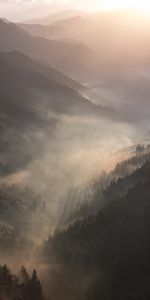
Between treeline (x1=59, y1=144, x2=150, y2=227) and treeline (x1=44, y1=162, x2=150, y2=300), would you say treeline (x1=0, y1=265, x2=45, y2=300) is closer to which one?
treeline (x1=44, y1=162, x2=150, y2=300)

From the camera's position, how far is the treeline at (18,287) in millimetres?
102000

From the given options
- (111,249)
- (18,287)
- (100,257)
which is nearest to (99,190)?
(111,249)

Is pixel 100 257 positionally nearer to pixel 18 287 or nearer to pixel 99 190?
pixel 18 287

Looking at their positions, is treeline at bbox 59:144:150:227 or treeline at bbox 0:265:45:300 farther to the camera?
treeline at bbox 59:144:150:227

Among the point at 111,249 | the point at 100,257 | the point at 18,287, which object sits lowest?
Answer: the point at 18,287

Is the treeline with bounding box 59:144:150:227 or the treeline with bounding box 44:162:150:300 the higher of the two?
the treeline with bounding box 59:144:150:227

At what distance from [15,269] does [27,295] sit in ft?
61.7

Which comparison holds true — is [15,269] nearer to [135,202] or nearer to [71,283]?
[71,283]

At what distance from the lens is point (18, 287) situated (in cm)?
10619

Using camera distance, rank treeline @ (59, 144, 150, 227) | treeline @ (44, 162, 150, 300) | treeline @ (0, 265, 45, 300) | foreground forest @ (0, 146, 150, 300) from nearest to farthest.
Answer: treeline @ (0, 265, 45, 300)
foreground forest @ (0, 146, 150, 300)
treeline @ (44, 162, 150, 300)
treeline @ (59, 144, 150, 227)

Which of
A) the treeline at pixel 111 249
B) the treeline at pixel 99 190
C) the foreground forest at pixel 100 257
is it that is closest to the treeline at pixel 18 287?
the foreground forest at pixel 100 257

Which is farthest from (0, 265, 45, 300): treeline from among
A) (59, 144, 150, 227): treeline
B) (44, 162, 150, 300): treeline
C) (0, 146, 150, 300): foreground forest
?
(59, 144, 150, 227): treeline

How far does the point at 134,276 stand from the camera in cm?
10650

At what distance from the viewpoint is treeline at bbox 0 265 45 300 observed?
10200 cm
